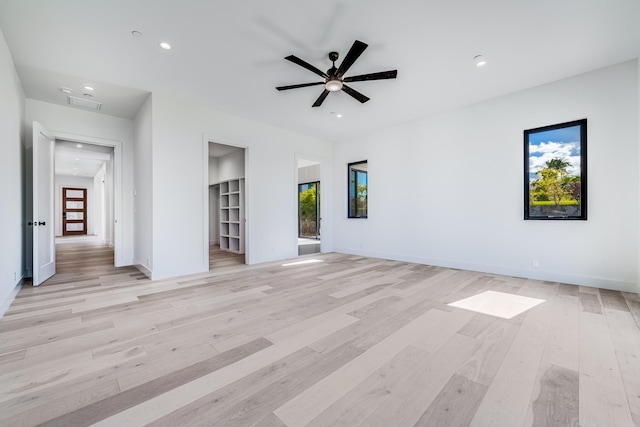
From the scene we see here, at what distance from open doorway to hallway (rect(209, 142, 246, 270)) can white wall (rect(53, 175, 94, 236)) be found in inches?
323

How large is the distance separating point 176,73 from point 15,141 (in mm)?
2362

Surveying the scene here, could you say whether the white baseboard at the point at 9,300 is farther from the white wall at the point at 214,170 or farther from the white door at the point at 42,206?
the white wall at the point at 214,170

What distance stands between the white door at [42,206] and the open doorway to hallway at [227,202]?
273 cm

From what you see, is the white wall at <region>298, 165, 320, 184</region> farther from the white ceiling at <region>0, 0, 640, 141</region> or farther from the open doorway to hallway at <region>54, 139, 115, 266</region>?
the open doorway to hallway at <region>54, 139, 115, 266</region>

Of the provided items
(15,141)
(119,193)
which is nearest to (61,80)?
(15,141)

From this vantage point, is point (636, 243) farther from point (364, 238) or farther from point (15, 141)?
point (15, 141)

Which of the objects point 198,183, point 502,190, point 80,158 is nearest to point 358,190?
point 502,190

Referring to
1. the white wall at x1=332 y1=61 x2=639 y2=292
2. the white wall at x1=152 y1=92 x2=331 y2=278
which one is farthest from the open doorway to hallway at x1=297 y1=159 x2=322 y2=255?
the white wall at x1=152 y1=92 x2=331 y2=278

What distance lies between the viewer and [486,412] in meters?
1.40

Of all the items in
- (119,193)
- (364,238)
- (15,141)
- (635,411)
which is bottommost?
(635,411)

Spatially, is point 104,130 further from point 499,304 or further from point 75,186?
point 75,186

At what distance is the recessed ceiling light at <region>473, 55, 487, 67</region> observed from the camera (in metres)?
3.32

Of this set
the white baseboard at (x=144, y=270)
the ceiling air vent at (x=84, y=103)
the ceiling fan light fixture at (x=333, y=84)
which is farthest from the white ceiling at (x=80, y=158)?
the ceiling fan light fixture at (x=333, y=84)

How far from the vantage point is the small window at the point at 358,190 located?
259 inches
